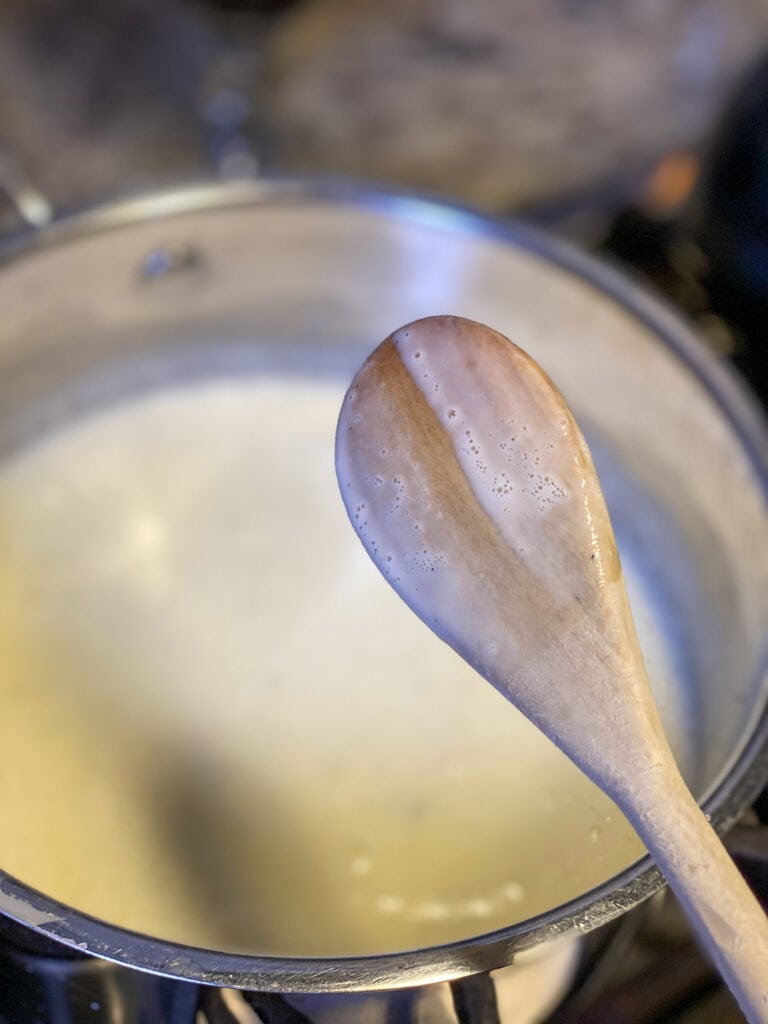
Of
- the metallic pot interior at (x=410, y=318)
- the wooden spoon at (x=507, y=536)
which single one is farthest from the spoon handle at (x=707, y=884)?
the metallic pot interior at (x=410, y=318)

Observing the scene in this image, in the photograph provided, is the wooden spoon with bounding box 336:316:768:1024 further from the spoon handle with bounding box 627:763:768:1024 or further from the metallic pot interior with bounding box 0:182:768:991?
the metallic pot interior with bounding box 0:182:768:991

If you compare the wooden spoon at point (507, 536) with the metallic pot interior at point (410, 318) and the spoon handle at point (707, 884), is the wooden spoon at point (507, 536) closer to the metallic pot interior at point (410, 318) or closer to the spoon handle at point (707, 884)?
the spoon handle at point (707, 884)

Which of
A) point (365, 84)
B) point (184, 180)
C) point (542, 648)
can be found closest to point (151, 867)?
point (542, 648)

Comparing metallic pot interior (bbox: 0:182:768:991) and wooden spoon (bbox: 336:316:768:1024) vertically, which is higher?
metallic pot interior (bbox: 0:182:768:991)

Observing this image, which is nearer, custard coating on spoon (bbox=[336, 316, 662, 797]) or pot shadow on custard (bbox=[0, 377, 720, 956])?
custard coating on spoon (bbox=[336, 316, 662, 797])

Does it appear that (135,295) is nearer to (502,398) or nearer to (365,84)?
(502,398)

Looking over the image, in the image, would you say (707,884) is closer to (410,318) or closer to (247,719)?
(247,719)

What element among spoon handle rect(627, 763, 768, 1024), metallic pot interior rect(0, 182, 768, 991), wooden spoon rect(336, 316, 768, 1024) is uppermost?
metallic pot interior rect(0, 182, 768, 991)

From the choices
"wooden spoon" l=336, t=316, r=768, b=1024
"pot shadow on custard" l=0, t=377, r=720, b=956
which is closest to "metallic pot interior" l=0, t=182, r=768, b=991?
"pot shadow on custard" l=0, t=377, r=720, b=956
